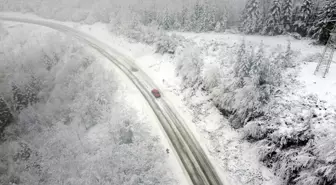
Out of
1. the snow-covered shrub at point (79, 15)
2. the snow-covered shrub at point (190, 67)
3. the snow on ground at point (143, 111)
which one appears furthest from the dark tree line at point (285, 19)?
the snow-covered shrub at point (79, 15)

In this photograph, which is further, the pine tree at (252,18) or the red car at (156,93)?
the pine tree at (252,18)

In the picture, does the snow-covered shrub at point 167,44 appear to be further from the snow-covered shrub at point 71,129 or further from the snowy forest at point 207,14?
the snow-covered shrub at point 71,129

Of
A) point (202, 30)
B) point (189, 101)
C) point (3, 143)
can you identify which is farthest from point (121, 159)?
point (202, 30)

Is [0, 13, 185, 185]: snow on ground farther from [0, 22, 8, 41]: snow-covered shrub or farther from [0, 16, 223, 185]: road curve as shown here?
[0, 22, 8, 41]: snow-covered shrub

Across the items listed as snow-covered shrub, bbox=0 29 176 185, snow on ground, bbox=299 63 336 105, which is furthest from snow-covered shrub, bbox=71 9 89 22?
snow on ground, bbox=299 63 336 105

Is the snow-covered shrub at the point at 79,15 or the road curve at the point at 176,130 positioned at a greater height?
the snow-covered shrub at the point at 79,15

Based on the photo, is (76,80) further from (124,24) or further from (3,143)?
(124,24)
